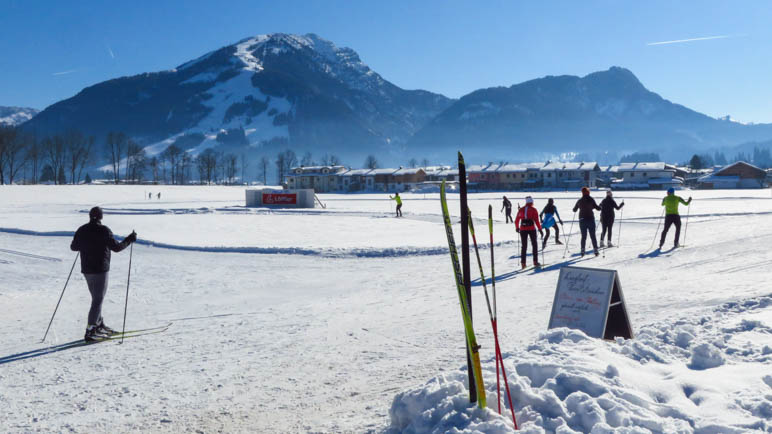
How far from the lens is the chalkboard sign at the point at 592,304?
618cm

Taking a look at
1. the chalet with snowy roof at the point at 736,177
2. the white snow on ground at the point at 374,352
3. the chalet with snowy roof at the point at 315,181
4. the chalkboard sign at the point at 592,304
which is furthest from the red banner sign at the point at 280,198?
the chalet with snowy roof at the point at 736,177

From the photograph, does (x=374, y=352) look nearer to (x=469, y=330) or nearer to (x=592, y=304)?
(x=592, y=304)

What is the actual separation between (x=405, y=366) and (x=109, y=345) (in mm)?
4330

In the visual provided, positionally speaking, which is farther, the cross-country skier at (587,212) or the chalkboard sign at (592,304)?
the cross-country skier at (587,212)

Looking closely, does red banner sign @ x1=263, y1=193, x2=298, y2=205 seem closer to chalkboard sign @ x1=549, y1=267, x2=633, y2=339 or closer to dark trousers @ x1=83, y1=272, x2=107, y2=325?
dark trousers @ x1=83, y1=272, x2=107, y2=325

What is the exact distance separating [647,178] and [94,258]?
118m

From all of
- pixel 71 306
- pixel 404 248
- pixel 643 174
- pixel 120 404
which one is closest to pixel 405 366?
pixel 120 404

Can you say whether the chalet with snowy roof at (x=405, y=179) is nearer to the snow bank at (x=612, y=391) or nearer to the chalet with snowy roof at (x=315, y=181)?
the chalet with snowy roof at (x=315, y=181)

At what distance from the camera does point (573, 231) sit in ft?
72.0

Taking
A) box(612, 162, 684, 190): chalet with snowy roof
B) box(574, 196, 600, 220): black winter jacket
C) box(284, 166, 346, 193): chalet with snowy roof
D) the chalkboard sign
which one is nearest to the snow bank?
the chalkboard sign

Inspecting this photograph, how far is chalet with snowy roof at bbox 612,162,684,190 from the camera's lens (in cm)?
10031

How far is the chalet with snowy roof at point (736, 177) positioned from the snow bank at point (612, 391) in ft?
352

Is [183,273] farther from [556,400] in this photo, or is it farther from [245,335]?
[556,400]

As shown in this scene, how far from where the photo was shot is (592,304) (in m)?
6.34
